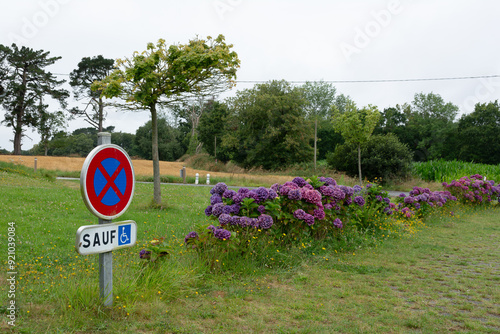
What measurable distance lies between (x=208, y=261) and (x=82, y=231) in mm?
2171

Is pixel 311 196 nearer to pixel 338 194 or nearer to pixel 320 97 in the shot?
pixel 338 194

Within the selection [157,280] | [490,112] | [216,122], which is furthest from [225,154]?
[157,280]

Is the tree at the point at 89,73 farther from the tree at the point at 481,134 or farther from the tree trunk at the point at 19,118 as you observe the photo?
the tree at the point at 481,134

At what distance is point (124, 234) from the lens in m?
3.21

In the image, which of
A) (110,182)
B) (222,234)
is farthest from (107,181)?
(222,234)

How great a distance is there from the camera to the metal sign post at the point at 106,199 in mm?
2877

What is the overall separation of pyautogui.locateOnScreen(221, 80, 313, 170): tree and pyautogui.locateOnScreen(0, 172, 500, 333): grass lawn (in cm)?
3122

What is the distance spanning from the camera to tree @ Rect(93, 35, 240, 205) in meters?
9.88

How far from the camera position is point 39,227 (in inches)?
285

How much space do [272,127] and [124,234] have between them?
35285 millimetres

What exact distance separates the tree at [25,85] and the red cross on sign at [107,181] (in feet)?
133

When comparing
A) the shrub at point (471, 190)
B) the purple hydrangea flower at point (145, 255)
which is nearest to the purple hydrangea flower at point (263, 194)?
the purple hydrangea flower at point (145, 255)

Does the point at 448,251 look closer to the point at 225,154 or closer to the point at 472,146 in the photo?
the point at 225,154

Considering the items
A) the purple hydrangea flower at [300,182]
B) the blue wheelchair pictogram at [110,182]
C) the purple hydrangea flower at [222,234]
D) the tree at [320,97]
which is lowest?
the purple hydrangea flower at [222,234]
